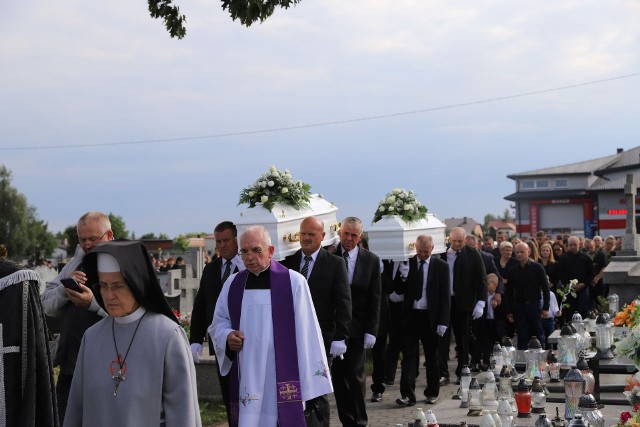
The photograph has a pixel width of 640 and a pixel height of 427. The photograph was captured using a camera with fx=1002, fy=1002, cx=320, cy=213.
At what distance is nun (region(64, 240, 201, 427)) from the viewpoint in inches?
180

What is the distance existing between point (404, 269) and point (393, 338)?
3.19 ft

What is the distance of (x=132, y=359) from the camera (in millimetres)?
4617

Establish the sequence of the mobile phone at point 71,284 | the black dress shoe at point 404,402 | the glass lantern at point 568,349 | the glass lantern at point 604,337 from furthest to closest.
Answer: the black dress shoe at point 404,402 < the glass lantern at point 604,337 < the glass lantern at point 568,349 < the mobile phone at point 71,284

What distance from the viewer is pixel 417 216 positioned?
1508 centimetres

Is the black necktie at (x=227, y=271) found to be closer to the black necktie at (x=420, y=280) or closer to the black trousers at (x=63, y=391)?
the black trousers at (x=63, y=391)

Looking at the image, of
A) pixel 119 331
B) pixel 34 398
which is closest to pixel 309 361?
pixel 34 398

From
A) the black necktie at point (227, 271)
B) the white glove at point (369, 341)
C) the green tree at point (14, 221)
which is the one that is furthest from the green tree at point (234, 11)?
the green tree at point (14, 221)

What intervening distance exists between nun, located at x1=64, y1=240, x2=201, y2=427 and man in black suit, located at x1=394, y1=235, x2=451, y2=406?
791cm

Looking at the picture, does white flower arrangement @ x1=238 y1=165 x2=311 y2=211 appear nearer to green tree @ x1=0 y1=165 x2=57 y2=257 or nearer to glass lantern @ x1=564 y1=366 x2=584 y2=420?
glass lantern @ x1=564 y1=366 x2=584 y2=420

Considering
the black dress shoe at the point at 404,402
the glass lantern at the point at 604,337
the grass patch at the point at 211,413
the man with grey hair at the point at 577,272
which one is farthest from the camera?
the man with grey hair at the point at 577,272

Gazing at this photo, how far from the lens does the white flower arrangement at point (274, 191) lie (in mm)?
11188

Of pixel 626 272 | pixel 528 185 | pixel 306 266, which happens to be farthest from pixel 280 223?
pixel 528 185

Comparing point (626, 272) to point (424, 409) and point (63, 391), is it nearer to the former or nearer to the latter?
point (424, 409)

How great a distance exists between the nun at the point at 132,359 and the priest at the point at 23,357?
123 centimetres
